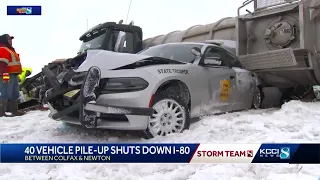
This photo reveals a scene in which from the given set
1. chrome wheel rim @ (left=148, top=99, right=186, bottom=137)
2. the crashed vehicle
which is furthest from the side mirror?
chrome wheel rim @ (left=148, top=99, right=186, bottom=137)

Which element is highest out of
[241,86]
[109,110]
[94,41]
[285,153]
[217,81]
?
[94,41]

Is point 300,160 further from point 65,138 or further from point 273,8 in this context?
point 273,8

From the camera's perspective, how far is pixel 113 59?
4.08 m

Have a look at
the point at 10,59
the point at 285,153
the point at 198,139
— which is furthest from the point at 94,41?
the point at 285,153

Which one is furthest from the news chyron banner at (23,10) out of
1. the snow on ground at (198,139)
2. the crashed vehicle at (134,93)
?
the crashed vehicle at (134,93)

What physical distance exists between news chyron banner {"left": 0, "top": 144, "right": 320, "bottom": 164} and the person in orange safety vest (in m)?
4.18

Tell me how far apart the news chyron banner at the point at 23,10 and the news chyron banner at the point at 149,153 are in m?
4.21

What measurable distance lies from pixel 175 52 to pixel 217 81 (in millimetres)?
845

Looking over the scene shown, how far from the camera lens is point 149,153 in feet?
9.71

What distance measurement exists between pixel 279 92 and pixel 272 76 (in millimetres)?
609

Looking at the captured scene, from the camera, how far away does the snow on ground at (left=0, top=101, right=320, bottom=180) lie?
2.84 meters

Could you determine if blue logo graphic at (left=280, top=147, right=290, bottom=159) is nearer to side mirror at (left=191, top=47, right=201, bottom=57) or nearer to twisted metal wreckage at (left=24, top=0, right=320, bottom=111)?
side mirror at (left=191, top=47, right=201, bottom=57)

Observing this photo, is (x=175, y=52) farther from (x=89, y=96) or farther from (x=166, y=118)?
(x=89, y=96)

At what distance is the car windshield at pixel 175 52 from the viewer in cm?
516
